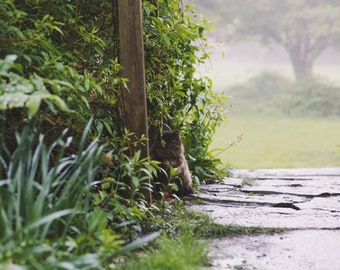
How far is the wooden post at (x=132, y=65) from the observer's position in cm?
323

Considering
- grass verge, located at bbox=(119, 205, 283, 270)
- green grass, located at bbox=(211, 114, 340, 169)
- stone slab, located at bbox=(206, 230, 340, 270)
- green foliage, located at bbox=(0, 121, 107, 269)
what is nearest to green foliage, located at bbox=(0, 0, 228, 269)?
green foliage, located at bbox=(0, 121, 107, 269)

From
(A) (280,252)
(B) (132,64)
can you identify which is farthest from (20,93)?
(A) (280,252)

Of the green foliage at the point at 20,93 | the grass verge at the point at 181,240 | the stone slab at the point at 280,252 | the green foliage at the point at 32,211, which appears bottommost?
the stone slab at the point at 280,252

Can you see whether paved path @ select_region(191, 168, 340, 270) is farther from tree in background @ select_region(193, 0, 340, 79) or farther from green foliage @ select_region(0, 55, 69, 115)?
tree in background @ select_region(193, 0, 340, 79)

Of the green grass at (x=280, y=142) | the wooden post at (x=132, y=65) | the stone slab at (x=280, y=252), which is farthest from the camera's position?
the green grass at (x=280, y=142)

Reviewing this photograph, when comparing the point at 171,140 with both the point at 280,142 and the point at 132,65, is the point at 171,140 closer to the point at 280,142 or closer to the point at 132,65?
the point at 132,65

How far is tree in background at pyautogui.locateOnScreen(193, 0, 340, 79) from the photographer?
1948 centimetres

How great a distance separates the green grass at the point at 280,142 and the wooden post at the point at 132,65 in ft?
14.2

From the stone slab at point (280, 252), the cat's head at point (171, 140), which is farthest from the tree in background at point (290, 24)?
the stone slab at point (280, 252)

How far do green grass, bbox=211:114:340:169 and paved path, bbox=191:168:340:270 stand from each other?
2644 mm

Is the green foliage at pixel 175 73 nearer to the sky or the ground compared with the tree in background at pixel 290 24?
nearer to the ground

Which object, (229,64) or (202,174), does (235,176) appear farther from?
(229,64)

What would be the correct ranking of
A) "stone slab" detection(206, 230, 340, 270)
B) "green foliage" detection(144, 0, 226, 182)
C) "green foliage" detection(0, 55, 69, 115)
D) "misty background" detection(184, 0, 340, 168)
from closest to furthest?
"green foliage" detection(0, 55, 69, 115) → "stone slab" detection(206, 230, 340, 270) → "green foliage" detection(144, 0, 226, 182) → "misty background" detection(184, 0, 340, 168)

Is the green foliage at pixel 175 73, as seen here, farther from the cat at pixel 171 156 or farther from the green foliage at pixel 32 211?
the green foliage at pixel 32 211
